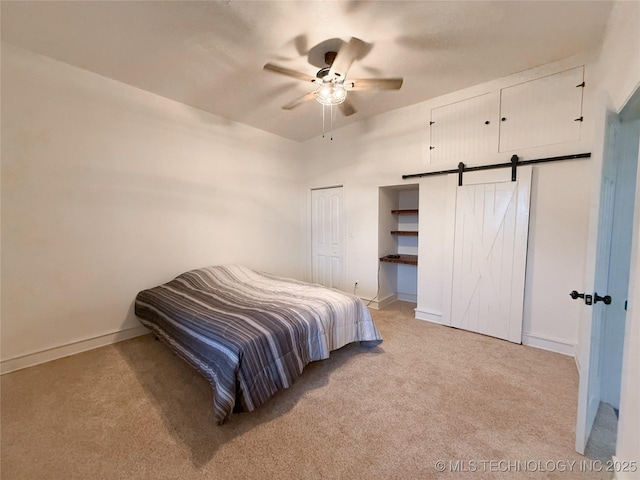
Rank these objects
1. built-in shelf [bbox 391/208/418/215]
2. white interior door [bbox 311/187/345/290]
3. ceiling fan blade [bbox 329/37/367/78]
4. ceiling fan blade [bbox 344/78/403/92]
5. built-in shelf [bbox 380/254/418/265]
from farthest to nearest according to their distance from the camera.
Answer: white interior door [bbox 311/187/345/290], built-in shelf [bbox 391/208/418/215], built-in shelf [bbox 380/254/418/265], ceiling fan blade [bbox 344/78/403/92], ceiling fan blade [bbox 329/37/367/78]

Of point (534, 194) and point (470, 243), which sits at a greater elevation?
point (534, 194)

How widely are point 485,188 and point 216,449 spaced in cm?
330

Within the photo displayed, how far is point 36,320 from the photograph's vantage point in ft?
7.89

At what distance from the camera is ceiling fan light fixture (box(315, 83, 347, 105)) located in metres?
2.18

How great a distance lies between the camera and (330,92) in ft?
7.30

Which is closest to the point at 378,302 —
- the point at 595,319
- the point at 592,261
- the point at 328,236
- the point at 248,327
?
the point at 328,236

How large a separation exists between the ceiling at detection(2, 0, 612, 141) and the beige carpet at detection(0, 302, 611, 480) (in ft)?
9.19

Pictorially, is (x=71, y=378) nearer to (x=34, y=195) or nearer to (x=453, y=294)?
(x=34, y=195)

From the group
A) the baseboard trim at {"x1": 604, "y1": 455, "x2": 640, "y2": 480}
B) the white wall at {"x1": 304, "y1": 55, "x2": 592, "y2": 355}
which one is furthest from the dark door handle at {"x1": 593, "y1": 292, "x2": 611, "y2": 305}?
the white wall at {"x1": 304, "y1": 55, "x2": 592, "y2": 355}

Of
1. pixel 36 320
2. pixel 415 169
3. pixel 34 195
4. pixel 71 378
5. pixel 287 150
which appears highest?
pixel 287 150

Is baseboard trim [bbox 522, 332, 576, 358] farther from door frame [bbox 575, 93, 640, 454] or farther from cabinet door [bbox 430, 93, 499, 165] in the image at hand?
cabinet door [bbox 430, 93, 499, 165]

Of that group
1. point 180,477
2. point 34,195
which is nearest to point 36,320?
point 34,195

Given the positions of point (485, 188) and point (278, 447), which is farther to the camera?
point (485, 188)

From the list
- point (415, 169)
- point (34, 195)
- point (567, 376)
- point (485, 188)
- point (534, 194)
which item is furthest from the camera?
point (415, 169)
